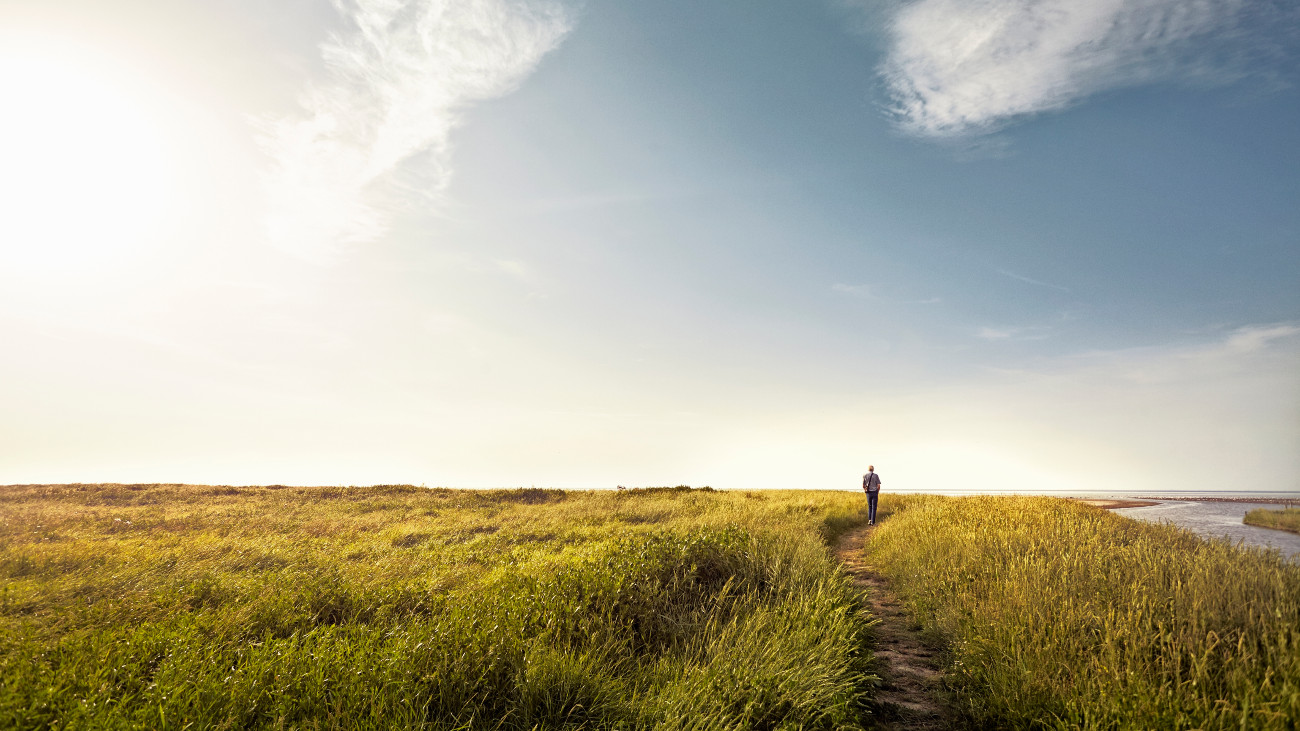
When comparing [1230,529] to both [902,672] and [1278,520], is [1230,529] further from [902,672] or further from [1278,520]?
[902,672]

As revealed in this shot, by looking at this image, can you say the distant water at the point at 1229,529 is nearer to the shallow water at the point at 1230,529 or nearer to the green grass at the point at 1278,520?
the shallow water at the point at 1230,529

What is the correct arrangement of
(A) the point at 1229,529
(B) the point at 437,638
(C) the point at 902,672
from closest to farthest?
(B) the point at 437,638 < (C) the point at 902,672 < (A) the point at 1229,529

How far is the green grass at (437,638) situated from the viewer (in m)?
4.21

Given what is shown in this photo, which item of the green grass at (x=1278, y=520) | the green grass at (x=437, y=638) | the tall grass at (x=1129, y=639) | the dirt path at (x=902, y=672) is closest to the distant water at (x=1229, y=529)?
the green grass at (x=1278, y=520)

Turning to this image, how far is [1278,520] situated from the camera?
18938 mm

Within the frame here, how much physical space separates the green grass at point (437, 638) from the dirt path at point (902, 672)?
306mm

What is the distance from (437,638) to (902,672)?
18.0 feet

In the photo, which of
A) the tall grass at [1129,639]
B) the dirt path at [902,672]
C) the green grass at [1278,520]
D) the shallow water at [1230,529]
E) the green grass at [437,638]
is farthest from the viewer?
the green grass at [1278,520]

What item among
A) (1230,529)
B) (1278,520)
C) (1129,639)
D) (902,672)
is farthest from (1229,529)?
(1129,639)

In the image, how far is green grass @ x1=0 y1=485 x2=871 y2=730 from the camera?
4.21 m

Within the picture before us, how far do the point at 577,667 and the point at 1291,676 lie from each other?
5.45 m

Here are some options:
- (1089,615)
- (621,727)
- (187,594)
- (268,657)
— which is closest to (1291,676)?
(1089,615)

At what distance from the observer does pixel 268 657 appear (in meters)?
4.88

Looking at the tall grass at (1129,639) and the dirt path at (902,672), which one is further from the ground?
the tall grass at (1129,639)
